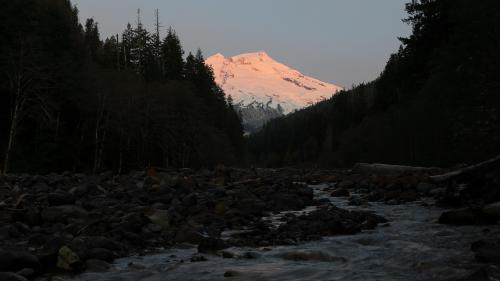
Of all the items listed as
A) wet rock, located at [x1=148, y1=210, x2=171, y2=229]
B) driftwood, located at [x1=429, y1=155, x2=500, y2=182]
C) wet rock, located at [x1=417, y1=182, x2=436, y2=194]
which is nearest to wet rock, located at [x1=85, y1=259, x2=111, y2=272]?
wet rock, located at [x1=148, y1=210, x2=171, y2=229]

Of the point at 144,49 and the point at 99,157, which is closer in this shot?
the point at 99,157

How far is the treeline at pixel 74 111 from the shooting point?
101 feet

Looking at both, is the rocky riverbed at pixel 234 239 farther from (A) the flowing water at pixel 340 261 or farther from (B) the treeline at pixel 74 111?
(B) the treeline at pixel 74 111

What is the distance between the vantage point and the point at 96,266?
659 centimetres

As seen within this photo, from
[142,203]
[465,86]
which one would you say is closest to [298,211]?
[142,203]

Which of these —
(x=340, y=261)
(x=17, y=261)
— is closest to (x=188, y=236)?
(x=340, y=261)

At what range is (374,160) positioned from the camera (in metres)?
52.7

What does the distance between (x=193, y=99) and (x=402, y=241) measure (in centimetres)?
4112

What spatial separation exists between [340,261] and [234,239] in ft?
8.19

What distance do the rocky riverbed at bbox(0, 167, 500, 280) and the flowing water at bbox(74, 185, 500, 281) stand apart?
0.05ft

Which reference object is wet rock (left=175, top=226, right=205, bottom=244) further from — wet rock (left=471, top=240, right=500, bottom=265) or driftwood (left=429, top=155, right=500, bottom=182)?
driftwood (left=429, top=155, right=500, bottom=182)

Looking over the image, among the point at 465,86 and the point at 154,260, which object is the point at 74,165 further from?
the point at 154,260

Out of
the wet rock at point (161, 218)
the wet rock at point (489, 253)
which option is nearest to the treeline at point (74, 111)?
the wet rock at point (161, 218)

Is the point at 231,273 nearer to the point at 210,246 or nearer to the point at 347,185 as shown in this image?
the point at 210,246
